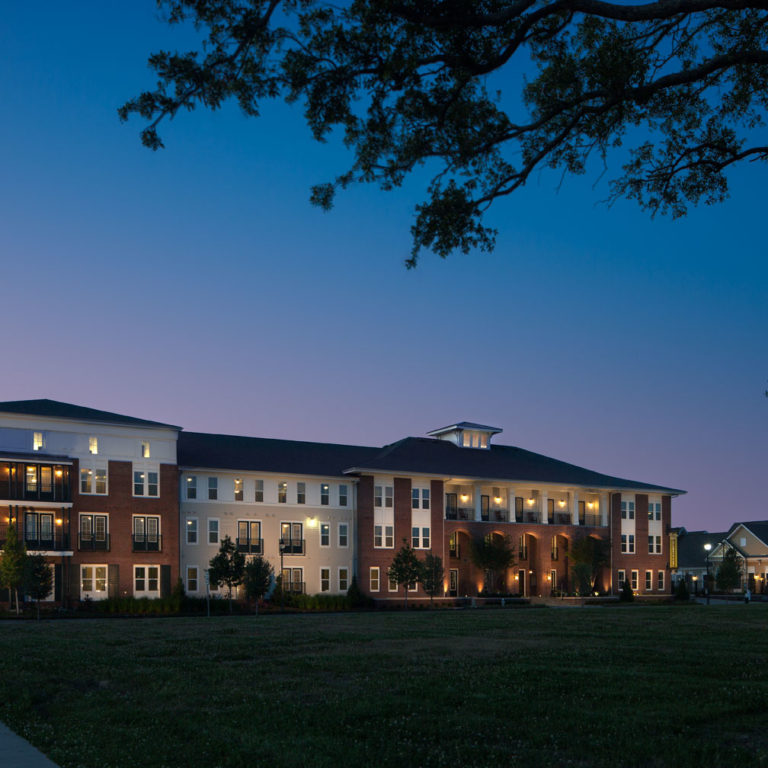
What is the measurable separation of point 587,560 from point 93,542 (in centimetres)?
3637

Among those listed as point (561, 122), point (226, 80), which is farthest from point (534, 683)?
point (226, 80)

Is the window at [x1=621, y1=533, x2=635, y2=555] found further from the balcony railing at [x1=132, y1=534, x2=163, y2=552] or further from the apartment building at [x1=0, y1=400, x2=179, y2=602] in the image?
the balcony railing at [x1=132, y1=534, x2=163, y2=552]

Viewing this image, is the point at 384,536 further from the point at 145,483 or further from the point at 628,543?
the point at 628,543

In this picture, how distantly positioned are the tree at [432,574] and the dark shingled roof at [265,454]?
29.2 ft

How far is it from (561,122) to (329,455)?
180 ft

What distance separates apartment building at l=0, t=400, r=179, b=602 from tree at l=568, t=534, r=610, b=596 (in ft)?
96.3

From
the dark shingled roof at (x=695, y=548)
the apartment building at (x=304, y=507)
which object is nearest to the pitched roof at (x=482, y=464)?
the apartment building at (x=304, y=507)

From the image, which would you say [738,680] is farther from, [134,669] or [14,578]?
[14,578]

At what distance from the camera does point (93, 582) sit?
55.4m

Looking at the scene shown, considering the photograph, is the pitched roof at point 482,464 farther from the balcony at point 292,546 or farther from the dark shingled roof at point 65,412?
the dark shingled roof at point 65,412

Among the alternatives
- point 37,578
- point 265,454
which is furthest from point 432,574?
point 37,578

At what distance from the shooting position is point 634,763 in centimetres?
965

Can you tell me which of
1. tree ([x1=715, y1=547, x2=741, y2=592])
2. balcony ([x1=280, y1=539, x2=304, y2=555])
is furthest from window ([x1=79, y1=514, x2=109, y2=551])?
tree ([x1=715, y1=547, x2=741, y2=592])

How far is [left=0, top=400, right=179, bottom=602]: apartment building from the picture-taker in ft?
176
